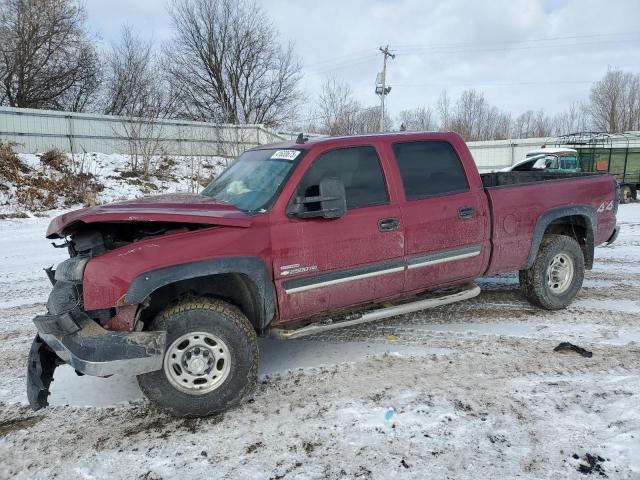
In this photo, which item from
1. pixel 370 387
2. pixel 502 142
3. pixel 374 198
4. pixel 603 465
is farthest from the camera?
pixel 502 142

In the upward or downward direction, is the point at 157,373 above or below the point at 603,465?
above

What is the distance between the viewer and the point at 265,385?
3.79 metres

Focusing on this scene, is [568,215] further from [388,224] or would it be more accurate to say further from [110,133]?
[110,133]

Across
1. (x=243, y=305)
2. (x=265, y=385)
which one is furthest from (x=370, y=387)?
(x=243, y=305)

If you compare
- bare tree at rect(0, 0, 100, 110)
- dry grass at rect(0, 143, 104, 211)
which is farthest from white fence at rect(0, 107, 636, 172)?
bare tree at rect(0, 0, 100, 110)

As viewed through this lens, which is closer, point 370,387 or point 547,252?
point 370,387

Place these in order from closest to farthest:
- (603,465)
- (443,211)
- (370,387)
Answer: (603,465) → (370,387) → (443,211)

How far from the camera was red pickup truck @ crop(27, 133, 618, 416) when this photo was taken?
3.11 m

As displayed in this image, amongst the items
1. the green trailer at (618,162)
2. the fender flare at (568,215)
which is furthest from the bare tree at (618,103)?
the fender flare at (568,215)

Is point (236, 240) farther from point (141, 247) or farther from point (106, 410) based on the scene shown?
point (106, 410)

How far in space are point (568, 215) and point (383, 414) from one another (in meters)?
3.29

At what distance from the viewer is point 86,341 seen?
9.94 ft

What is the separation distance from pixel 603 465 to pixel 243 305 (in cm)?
250

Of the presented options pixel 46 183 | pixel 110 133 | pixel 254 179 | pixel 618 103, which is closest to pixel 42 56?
pixel 110 133
